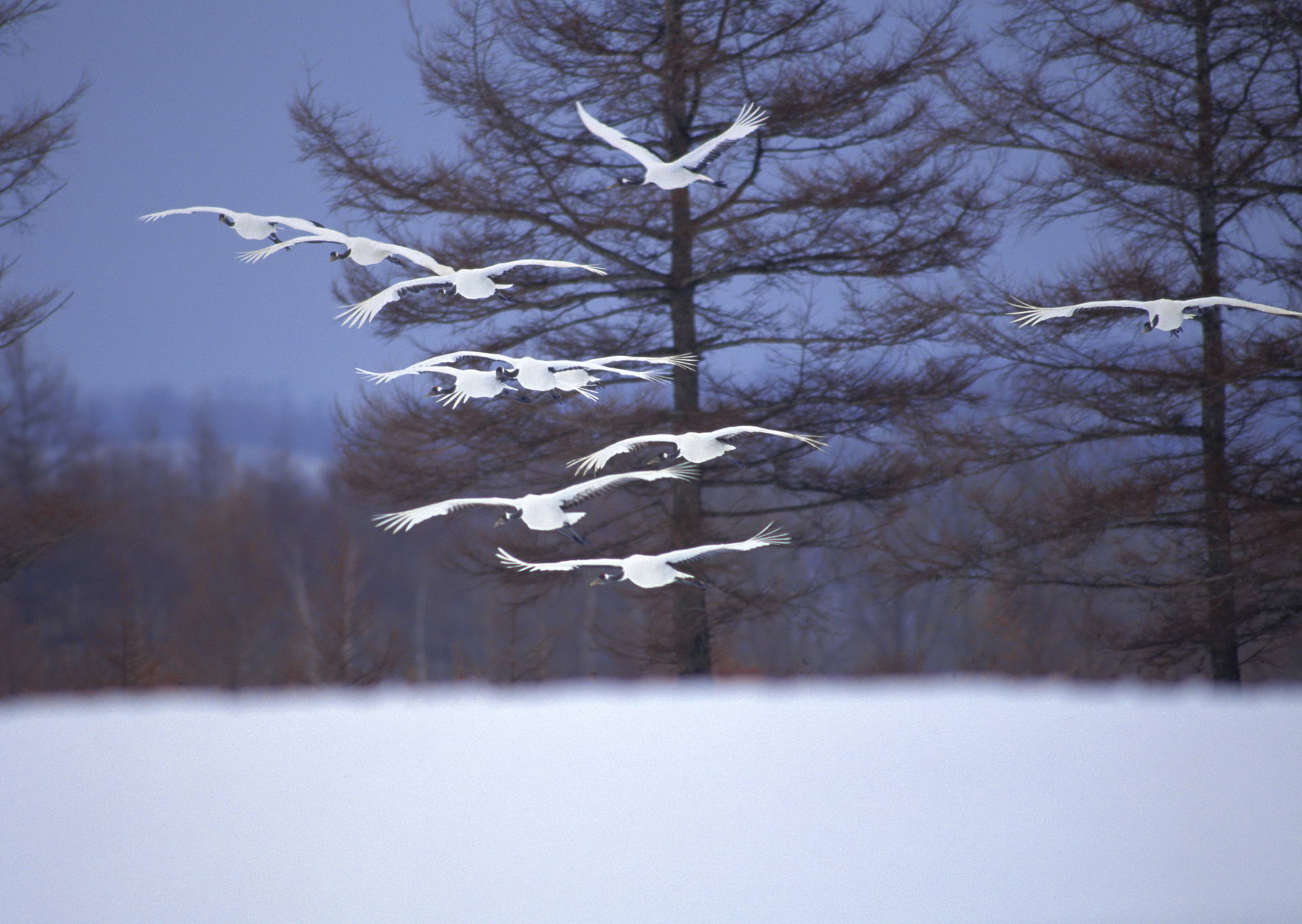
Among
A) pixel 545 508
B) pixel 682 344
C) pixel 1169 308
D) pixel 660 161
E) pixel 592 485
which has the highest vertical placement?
pixel 660 161

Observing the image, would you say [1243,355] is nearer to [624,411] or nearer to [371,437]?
[624,411]

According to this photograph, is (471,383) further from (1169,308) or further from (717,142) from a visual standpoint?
(1169,308)

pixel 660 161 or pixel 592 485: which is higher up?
pixel 660 161

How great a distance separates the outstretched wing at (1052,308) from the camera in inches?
257

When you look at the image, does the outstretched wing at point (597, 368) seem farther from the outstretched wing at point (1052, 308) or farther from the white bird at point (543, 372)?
the outstretched wing at point (1052, 308)

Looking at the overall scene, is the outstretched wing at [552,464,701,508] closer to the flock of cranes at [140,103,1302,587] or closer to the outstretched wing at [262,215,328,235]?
the flock of cranes at [140,103,1302,587]

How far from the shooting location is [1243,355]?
9359 millimetres

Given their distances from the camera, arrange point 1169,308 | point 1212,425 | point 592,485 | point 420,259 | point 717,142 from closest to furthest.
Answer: point 592,485
point 717,142
point 420,259
point 1169,308
point 1212,425

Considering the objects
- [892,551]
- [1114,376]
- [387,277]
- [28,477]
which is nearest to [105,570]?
[28,477]

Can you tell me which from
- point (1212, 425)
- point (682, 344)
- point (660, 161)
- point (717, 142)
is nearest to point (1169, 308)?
point (717, 142)

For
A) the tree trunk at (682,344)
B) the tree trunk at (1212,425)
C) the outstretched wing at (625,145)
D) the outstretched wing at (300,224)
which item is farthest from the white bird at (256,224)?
the tree trunk at (1212,425)

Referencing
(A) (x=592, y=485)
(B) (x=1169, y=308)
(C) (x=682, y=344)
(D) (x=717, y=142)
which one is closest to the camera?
(A) (x=592, y=485)

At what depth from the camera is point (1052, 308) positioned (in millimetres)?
6738

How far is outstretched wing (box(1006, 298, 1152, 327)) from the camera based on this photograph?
21.4 ft
